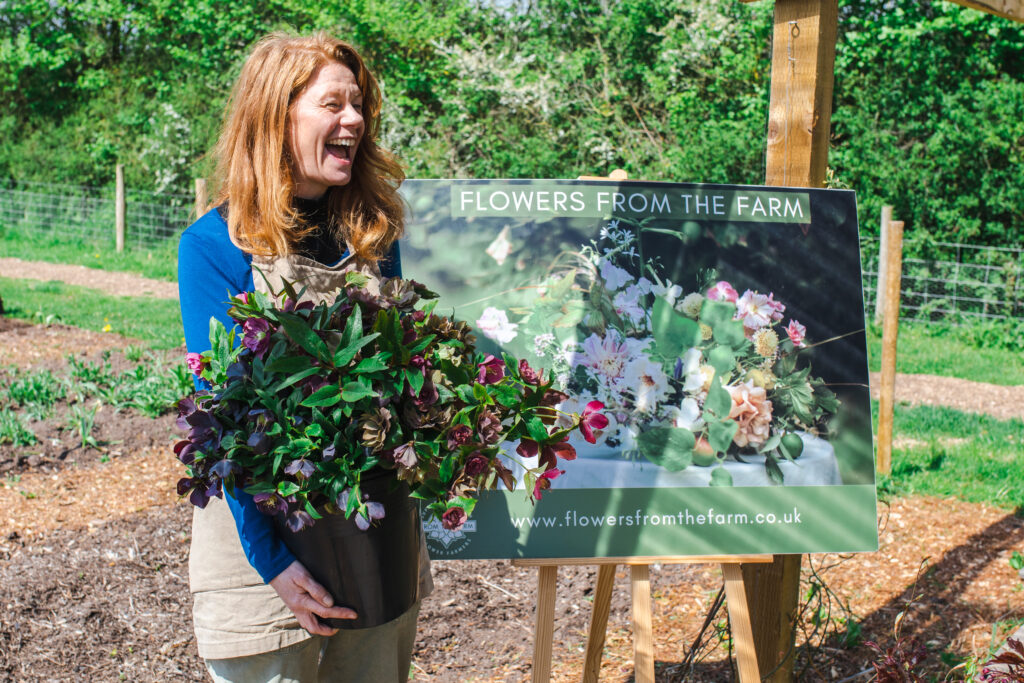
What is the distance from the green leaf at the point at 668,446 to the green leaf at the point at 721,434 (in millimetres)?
52

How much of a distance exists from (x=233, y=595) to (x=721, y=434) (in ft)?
4.26

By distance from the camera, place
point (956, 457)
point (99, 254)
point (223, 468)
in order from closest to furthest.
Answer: point (223, 468) → point (956, 457) → point (99, 254)

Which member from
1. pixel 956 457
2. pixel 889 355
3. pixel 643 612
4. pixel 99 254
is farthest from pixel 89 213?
pixel 643 612

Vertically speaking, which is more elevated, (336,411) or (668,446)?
(336,411)

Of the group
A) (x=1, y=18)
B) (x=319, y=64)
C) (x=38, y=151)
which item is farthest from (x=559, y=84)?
(x=1, y=18)

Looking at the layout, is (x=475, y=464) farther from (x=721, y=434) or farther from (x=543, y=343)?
(x=721, y=434)

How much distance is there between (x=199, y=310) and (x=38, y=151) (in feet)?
55.1

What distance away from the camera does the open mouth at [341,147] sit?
5.88ft

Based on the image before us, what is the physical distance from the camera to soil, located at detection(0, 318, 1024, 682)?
10.2ft

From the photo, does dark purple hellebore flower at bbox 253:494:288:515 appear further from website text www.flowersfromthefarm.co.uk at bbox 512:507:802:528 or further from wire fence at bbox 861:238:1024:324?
wire fence at bbox 861:238:1024:324

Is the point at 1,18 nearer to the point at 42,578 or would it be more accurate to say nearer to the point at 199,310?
the point at 42,578

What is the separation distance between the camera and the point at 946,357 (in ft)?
27.3

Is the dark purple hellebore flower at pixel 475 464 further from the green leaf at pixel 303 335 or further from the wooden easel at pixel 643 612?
the wooden easel at pixel 643 612

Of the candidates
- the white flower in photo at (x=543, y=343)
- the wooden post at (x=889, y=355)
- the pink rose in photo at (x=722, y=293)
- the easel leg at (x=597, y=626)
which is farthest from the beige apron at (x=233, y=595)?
the wooden post at (x=889, y=355)
